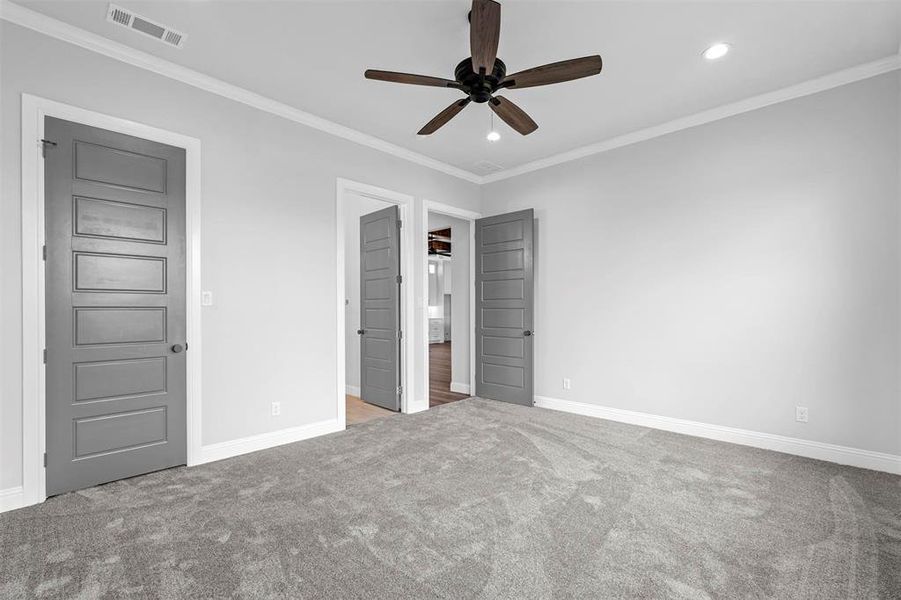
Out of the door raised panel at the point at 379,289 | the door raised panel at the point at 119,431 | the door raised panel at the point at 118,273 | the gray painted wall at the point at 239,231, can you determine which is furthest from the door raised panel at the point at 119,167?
the door raised panel at the point at 379,289

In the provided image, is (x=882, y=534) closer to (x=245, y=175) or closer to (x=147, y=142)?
(x=245, y=175)

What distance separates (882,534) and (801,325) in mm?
1618

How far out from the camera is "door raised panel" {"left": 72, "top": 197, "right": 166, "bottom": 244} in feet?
8.66

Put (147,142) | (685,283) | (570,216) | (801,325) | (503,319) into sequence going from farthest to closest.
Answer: (503,319), (570,216), (685,283), (801,325), (147,142)

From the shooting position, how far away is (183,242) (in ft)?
9.96

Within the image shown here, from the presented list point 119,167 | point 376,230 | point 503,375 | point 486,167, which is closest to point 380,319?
point 376,230

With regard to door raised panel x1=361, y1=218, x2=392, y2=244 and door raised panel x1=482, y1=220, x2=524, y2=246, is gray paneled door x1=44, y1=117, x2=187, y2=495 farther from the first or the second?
door raised panel x1=482, y1=220, x2=524, y2=246

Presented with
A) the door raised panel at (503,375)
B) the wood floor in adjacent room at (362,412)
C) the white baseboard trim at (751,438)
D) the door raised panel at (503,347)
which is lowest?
the wood floor in adjacent room at (362,412)

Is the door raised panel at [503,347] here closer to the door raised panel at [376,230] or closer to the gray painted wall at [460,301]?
the gray painted wall at [460,301]

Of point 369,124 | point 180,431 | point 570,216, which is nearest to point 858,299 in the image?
point 570,216

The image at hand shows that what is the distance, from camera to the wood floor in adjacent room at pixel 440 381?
5387 millimetres

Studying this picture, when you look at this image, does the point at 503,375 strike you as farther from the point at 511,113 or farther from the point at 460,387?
the point at 511,113

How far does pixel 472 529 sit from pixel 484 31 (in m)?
2.57

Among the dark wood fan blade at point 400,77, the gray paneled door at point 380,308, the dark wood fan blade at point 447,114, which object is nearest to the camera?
the dark wood fan blade at point 400,77
